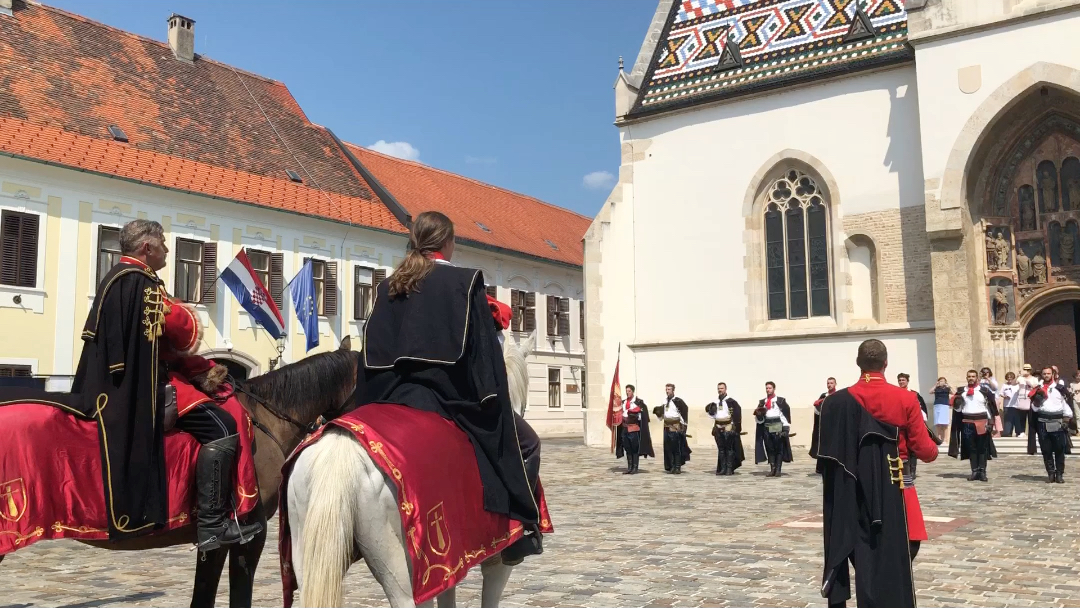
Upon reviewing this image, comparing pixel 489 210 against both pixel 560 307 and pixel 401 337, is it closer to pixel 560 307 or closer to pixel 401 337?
pixel 560 307

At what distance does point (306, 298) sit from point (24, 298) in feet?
22.3

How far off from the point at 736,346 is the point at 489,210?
1818cm

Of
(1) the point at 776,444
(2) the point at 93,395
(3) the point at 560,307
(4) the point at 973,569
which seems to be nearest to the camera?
(2) the point at 93,395

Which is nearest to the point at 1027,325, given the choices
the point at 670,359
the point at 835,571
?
the point at 670,359

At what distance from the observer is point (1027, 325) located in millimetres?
23000

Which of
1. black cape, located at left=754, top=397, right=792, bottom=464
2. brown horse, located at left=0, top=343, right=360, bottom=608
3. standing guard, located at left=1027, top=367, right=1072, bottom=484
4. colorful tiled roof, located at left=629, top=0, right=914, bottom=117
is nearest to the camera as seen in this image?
brown horse, located at left=0, top=343, right=360, bottom=608

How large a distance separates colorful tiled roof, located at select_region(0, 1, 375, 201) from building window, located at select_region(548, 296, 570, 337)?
1037 cm

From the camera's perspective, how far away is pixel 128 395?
4.81 m

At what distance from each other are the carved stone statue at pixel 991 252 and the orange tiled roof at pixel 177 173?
58.8ft

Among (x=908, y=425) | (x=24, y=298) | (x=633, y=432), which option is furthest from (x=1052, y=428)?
(x=24, y=298)

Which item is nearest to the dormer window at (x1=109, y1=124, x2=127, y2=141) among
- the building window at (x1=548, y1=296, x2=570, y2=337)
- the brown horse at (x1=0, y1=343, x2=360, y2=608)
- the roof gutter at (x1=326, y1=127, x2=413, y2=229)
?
the roof gutter at (x1=326, y1=127, x2=413, y2=229)

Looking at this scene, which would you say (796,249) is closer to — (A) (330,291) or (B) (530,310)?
(A) (330,291)

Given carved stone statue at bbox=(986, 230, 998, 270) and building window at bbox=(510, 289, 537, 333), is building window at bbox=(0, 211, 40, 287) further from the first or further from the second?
carved stone statue at bbox=(986, 230, 998, 270)

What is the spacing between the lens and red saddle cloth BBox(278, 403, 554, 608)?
145 inches
